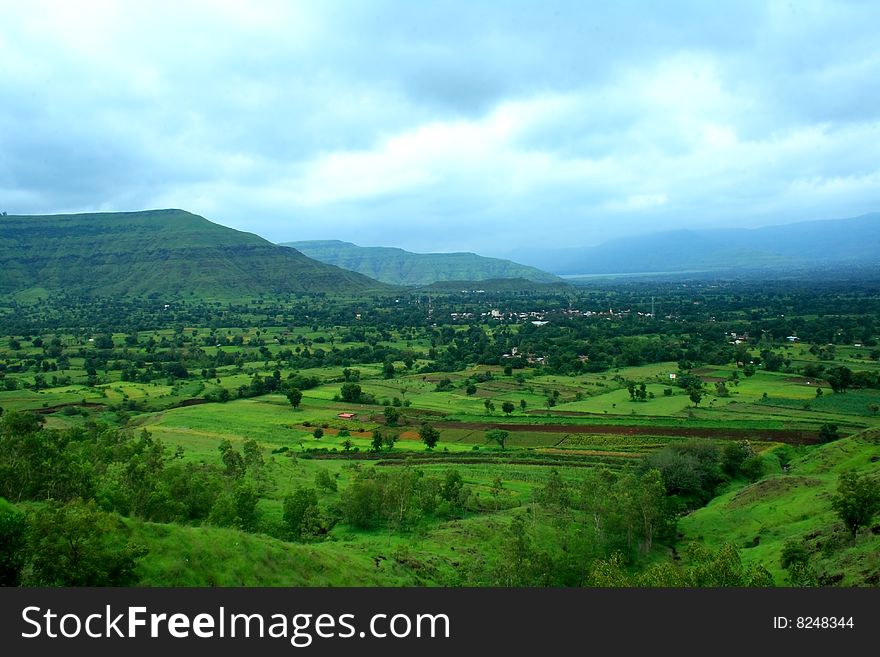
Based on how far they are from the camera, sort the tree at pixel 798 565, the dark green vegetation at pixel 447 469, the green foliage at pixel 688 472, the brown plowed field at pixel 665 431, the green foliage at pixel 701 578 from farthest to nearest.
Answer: the brown plowed field at pixel 665 431 → the green foliage at pixel 688 472 → the dark green vegetation at pixel 447 469 → the tree at pixel 798 565 → the green foliage at pixel 701 578

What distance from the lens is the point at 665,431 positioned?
7938cm

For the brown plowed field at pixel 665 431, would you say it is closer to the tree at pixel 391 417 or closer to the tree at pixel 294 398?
the tree at pixel 391 417

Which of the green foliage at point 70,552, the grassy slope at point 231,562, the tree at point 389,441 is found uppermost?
the green foliage at point 70,552

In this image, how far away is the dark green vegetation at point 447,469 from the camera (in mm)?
29625

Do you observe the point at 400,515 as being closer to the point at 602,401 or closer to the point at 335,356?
the point at 602,401

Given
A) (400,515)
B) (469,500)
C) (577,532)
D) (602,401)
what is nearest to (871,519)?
(577,532)

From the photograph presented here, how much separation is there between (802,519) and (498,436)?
38.7 m

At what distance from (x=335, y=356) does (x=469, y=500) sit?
106m

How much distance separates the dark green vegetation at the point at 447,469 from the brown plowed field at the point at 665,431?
515 mm

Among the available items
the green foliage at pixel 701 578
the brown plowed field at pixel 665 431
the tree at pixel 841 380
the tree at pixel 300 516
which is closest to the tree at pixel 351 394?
the brown plowed field at pixel 665 431

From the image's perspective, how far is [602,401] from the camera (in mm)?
99625

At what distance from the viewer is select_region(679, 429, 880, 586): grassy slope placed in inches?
1319

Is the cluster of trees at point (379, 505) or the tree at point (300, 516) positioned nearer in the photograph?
the tree at point (300, 516)

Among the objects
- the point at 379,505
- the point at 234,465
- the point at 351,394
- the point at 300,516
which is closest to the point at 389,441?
the point at 234,465
